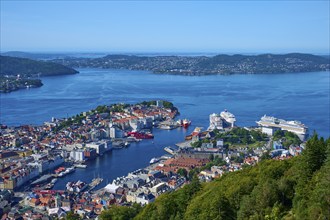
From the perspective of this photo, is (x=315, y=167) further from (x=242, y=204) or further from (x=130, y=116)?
(x=130, y=116)

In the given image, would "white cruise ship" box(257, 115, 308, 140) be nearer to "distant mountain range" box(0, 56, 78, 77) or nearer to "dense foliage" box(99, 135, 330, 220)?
"dense foliage" box(99, 135, 330, 220)

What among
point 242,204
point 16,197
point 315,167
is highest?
point 315,167

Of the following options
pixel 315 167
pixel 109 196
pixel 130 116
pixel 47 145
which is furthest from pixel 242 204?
pixel 130 116

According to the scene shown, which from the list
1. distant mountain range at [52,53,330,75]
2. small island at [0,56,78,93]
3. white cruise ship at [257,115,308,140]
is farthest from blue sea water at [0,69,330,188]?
distant mountain range at [52,53,330,75]

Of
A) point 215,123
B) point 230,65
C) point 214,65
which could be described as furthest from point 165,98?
point 230,65

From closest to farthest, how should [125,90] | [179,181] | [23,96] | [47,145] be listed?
[179,181]
[47,145]
[23,96]
[125,90]

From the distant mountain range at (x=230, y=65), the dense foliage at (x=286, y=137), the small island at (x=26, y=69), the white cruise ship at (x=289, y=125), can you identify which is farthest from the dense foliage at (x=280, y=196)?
the distant mountain range at (x=230, y=65)

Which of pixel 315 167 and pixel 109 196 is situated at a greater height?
pixel 315 167

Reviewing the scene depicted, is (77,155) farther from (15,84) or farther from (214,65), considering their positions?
(214,65)
